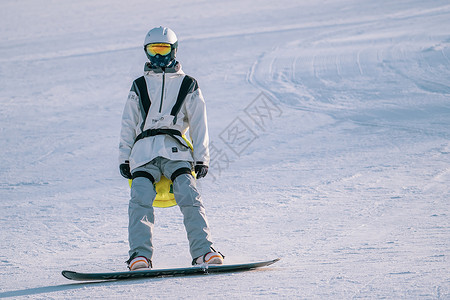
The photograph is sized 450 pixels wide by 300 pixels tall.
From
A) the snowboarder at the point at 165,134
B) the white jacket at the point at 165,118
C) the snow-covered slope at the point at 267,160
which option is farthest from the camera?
the white jacket at the point at 165,118

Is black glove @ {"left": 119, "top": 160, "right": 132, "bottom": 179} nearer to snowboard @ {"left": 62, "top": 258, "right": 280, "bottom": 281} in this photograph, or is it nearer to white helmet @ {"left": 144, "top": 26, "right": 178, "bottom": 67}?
white helmet @ {"left": 144, "top": 26, "right": 178, "bottom": 67}

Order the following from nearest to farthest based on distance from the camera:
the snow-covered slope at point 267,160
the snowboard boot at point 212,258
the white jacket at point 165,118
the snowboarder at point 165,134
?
the snow-covered slope at point 267,160 → the snowboard boot at point 212,258 → the snowboarder at point 165,134 → the white jacket at point 165,118

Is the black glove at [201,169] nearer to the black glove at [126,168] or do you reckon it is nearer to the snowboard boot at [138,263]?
the black glove at [126,168]

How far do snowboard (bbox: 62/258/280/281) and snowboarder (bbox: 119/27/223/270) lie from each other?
0.95 ft

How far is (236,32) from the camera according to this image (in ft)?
51.0

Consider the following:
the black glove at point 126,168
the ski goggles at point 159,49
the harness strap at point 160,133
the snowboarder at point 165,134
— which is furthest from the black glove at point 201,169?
the ski goggles at point 159,49

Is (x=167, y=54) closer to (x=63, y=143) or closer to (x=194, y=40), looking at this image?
(x=63, y=143)

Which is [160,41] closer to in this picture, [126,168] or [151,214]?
[126,168]

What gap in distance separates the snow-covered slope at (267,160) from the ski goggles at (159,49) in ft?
4.39

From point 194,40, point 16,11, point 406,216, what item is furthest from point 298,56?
point 16,11

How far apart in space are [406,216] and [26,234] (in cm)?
291

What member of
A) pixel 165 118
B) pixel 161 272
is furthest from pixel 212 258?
pixel 165 118

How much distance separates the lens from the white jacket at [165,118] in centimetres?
423

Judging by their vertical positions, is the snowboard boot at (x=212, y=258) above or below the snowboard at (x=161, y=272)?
above
